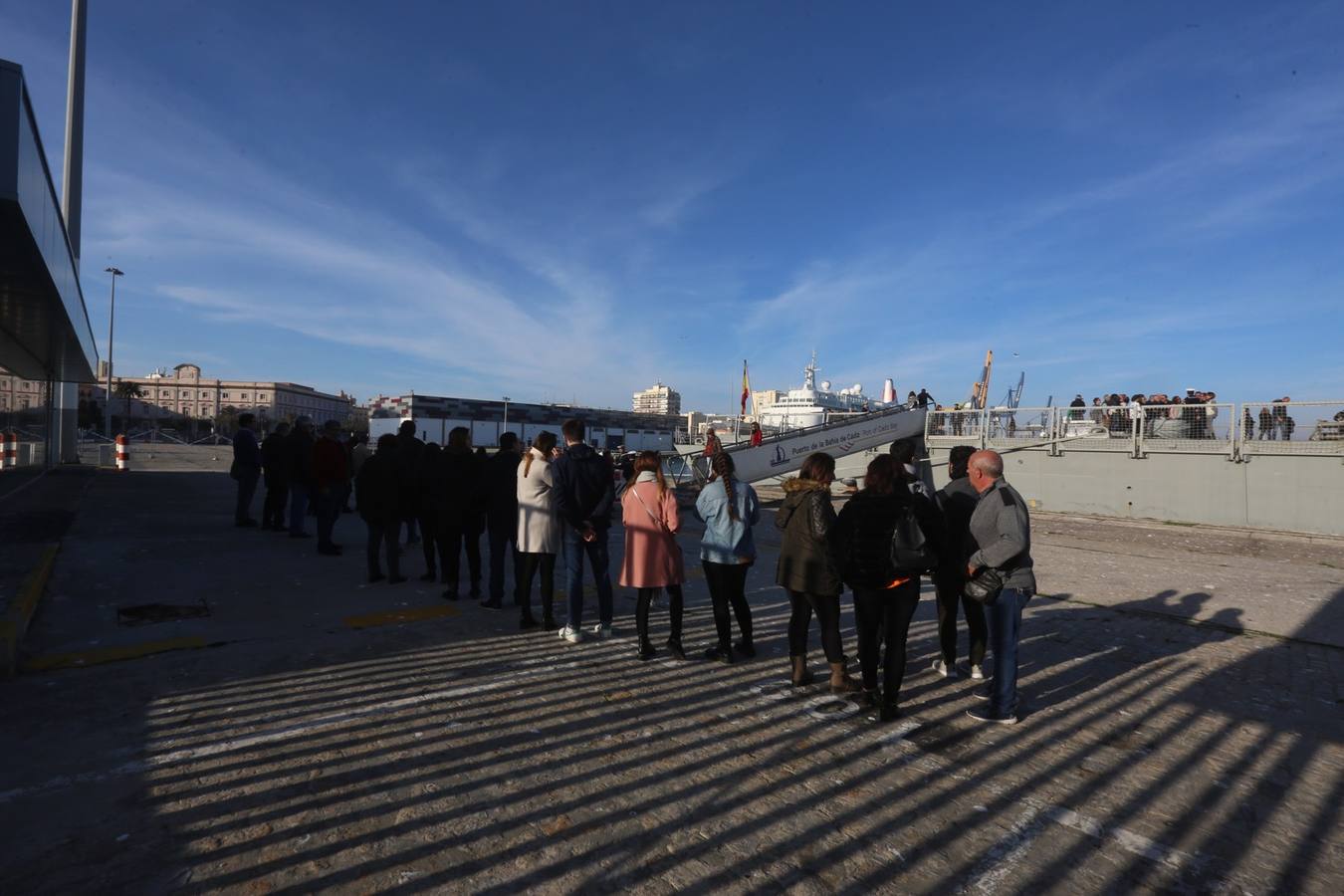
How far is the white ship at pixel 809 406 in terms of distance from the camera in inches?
1400

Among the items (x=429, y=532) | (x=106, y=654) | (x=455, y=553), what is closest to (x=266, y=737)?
(x=106, y=654)

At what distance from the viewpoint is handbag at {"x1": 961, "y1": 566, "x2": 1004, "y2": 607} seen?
4.05m

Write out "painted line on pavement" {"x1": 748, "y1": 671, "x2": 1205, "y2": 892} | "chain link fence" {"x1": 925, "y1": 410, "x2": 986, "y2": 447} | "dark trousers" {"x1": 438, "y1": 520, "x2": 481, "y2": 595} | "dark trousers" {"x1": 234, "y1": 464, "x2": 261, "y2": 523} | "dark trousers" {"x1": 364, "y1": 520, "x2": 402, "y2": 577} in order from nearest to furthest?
"painted line on pavement" {"x1": 748, "y1": 671, "x2": 1205, "y2": 892}, "dark trousers" {"x1": 438, "y1": 520, "x2": 481, "y2": 595}, "dark trousers" {"x1": 364, "y1": 520, "x2": 402, "y2": 577}, "dark trousers" {"x1": 234, "y1": 464, "x2": 261, "y2": 523}, "chain link fence" {"x1": 925, "y1": 410, "x2": 986, "y2": 447}

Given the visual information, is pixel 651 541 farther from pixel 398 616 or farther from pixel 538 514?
pixel 398 616

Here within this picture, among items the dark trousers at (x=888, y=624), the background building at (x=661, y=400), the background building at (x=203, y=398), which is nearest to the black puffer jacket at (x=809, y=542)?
the dark trousers at (x=888, y=624)

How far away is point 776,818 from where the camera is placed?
2.93 m

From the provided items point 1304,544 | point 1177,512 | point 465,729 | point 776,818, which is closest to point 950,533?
point 776,818

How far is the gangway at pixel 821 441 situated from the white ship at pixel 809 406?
9.81 m

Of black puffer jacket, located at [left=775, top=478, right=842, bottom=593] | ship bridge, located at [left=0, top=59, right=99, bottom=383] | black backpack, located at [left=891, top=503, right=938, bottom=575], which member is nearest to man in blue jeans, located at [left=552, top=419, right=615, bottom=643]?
black puffer jacket, located at [left=775, top=478, right=842, bottom=593]

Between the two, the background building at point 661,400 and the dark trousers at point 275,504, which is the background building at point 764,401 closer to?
the dark trousers at point 275,504

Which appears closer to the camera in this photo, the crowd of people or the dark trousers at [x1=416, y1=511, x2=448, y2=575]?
the crowd of people

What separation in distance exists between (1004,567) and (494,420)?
59.6 meters

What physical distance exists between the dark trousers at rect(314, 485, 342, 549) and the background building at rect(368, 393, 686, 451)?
39.2 metres

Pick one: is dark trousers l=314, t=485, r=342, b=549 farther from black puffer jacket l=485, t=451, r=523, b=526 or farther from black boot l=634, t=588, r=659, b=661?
black boot l=634, t=588, r=659, b=661
